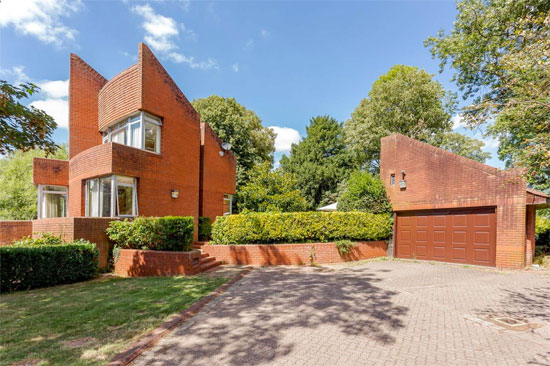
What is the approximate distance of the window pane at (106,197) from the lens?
1041cm

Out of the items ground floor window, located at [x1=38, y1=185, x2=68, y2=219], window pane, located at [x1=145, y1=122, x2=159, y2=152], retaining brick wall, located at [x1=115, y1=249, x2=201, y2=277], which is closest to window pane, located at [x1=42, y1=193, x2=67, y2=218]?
ground floor window, located at [x1=38, y1=185, x2=68, y2=219]

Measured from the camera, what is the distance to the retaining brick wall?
8.59 meters

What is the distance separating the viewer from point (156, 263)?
28.6ft

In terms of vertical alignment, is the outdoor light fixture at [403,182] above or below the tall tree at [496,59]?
below

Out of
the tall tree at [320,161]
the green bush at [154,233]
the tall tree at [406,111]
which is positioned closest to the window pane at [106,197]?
the green bush at [154,233]

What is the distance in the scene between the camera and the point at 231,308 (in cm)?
545

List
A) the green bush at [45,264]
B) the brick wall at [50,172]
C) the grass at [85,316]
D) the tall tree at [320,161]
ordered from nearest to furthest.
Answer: the grass at [85,316] → the green bush at [45,264] → the brick wall at [50,172] → the tall tree at [320,161]

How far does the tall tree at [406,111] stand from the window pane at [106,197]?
20.2 meters

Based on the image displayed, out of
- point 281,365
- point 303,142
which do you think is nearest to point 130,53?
point 281,365

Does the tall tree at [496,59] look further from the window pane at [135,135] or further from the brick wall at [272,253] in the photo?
the window pane at [135,135]

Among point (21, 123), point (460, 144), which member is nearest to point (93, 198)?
point (21, 123)

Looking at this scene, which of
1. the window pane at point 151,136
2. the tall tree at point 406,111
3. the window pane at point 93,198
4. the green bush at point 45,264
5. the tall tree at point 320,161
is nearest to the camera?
the green bush at point 45,264

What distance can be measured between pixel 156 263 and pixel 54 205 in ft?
30.2

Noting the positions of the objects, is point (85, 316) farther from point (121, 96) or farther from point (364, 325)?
point (121, 96)
